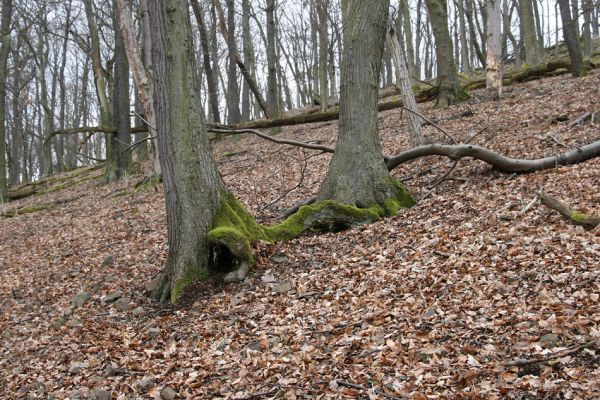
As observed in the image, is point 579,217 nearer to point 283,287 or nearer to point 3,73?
point 283,287

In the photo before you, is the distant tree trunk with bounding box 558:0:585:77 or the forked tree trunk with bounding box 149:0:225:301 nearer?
the forked tree trunk with bounding box 149:0:225:301

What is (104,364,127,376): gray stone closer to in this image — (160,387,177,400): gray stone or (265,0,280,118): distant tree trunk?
(160,387,177,400): gray stone

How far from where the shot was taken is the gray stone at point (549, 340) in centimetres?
385

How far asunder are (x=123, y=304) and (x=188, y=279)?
991 millimetres

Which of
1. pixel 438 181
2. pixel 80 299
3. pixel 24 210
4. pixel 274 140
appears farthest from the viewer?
pixel 24 210

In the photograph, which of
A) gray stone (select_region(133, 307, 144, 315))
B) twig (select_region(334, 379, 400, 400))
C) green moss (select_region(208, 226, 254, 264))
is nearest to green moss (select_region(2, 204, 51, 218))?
gray stone (select_region(133, 307, 144, 315))

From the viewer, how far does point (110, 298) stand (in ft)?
22.5

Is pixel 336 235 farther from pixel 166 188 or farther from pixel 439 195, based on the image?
pixel 166 188

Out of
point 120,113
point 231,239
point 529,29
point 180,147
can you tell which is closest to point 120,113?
point 120,113

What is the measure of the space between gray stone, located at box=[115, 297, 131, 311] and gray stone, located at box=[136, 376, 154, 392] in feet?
6.27

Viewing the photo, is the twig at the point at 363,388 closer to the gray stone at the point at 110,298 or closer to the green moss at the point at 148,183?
the gray stone at the point at 110,298

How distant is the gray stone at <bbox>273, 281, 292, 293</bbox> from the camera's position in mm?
6035

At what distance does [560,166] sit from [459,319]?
4172 mm

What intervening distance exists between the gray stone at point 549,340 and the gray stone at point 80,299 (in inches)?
222
